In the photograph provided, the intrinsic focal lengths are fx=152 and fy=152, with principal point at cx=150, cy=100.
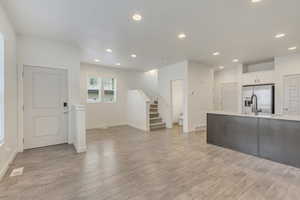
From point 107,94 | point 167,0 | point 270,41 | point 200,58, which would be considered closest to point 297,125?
point 270,41

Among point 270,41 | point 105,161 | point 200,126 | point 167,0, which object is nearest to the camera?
point 167,0

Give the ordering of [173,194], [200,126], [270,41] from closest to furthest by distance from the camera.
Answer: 1. [173,194]
2. [270,41]
3. [200,126]

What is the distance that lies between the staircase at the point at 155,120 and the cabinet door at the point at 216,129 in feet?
8.88

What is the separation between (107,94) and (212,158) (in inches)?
217

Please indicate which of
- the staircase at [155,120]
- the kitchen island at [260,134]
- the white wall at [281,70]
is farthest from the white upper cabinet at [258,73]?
the staircase at [155,120]

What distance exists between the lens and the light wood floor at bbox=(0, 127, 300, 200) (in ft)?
6.70

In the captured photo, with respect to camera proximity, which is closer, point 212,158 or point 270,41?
point 212,158

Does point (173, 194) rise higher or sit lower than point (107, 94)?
lower

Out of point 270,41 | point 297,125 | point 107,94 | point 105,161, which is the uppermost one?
point 270,41

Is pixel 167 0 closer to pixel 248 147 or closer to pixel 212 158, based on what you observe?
pixel 212 158

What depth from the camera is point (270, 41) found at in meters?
3.98

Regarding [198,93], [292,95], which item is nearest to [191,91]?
[198,93]

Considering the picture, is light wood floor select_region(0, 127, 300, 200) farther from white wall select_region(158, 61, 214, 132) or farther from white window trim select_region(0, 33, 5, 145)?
white wall select_region(158, 61, 214, 132)

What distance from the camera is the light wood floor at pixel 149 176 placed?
2.04 meters
